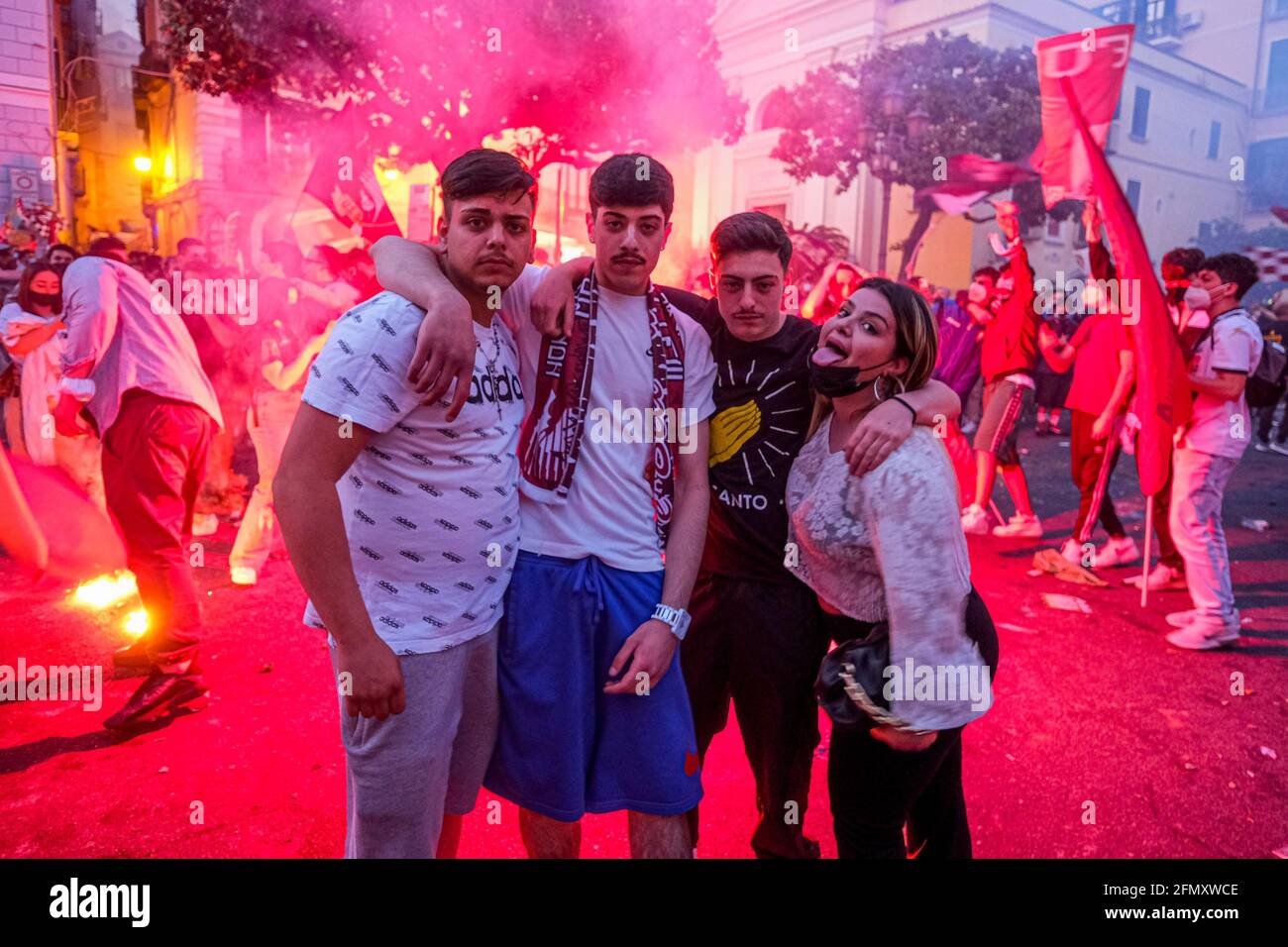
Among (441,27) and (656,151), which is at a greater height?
(441,27)

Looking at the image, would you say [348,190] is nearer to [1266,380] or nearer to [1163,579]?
[1163,579]

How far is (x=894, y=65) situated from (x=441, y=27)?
35.2 feet

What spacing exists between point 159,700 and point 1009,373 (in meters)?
6.48

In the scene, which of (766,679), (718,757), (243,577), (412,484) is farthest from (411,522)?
(243,577)

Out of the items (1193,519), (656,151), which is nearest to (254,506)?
(1193,519)

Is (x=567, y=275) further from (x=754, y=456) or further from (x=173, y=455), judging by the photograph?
(x=173, y=455)

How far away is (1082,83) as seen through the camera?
470cm

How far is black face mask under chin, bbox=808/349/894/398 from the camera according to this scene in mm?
2061

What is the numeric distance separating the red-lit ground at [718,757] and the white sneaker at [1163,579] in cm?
72

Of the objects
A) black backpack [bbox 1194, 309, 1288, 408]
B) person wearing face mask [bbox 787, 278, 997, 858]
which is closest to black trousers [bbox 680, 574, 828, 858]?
person wearing face mask [bbox 787, 278, 997, 858]

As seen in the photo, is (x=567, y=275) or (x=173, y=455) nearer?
(x=567, y=275)

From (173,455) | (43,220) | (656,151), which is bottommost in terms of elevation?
(173,455)

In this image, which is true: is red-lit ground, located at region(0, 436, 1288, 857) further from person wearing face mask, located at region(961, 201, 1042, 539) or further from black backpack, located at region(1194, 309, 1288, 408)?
person wearing face mask, located at region(961, 201, 1042, 539)
